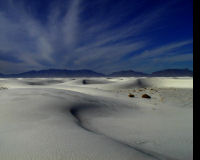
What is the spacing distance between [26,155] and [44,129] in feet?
2.99

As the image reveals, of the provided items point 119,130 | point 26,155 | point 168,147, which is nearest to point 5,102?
point 26,155

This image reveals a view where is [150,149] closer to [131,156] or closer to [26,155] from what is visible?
[131,156]

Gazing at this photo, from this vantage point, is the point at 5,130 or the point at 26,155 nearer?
the point at 26,155

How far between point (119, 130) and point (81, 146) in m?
1.46

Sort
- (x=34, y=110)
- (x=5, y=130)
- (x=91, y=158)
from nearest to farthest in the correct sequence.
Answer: (x=91, y=158) → (x=5, y=130) → (x=34, y=110)

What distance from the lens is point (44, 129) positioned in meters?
2.84

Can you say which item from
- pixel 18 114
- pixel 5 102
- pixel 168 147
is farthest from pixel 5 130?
pixel 168 147
